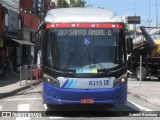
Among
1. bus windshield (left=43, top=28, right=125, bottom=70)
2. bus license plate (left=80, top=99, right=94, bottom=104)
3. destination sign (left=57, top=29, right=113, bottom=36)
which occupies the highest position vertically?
destination sign (left=57, top=29, right=113, bottom=36)

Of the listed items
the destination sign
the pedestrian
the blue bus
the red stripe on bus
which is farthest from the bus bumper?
the pedestrian

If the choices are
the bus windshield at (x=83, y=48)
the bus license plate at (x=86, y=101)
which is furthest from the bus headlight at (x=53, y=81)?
the bus license plate at (x=86, y=101)

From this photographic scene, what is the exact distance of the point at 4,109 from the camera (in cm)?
1527

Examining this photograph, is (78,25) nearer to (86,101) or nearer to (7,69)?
(86,101)

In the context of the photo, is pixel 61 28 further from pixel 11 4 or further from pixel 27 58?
pixel 27 58

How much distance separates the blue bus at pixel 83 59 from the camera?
42.6ft

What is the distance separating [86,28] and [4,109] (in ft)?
13.7

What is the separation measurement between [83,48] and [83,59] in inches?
13.1

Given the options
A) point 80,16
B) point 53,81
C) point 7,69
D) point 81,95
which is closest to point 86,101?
point 81,95

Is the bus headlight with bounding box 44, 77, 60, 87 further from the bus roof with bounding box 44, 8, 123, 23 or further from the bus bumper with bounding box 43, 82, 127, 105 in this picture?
the bus roof with bounding box 44, 8, 123, 23

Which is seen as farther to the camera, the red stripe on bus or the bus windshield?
the red stripe on bus

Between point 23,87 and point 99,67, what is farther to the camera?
point 23,87

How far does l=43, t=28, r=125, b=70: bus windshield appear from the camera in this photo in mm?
13203

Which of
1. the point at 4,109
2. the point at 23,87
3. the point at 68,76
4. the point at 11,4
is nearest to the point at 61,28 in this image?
the point at 68,76
